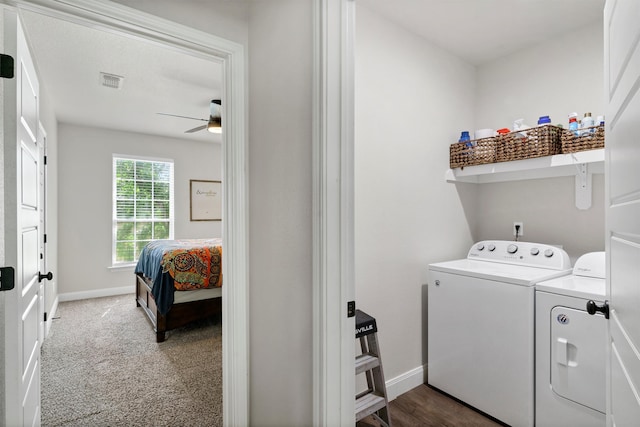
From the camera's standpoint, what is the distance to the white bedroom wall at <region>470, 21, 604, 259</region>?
7.11 ft

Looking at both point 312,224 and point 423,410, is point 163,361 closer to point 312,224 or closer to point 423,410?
point 423,410

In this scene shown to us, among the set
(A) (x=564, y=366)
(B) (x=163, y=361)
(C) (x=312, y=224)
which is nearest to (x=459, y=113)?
(A) (x=564, y=366)

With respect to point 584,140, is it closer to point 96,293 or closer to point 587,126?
point 587,126

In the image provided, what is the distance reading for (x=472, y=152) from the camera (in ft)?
7.97

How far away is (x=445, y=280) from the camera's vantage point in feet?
7.20

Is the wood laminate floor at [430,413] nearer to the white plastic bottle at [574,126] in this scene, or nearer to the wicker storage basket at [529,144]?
the wicker storage basket at [529,144]

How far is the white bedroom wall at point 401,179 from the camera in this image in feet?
6.75

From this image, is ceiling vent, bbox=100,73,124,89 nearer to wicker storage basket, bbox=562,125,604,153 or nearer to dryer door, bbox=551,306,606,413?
wicker storage basket, bbox=562,125,604,153

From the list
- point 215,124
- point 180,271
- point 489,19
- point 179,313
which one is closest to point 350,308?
point 489,19

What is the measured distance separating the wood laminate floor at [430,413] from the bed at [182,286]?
6.64 feet

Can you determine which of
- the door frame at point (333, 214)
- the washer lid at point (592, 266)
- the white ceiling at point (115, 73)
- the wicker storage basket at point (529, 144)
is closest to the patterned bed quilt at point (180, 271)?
the white ceiling at point (115, 73)

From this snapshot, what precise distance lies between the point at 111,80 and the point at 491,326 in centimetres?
371

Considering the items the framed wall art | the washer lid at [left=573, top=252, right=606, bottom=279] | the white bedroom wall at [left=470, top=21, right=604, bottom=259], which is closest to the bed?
the framed wall art

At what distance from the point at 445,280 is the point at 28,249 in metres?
2.32
